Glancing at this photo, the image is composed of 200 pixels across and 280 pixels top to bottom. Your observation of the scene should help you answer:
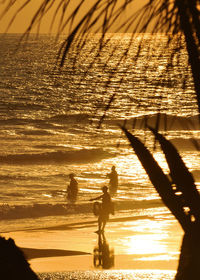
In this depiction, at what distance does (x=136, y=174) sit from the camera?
3856 centimetres

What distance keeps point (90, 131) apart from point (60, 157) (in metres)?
12.7

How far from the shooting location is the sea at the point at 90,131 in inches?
68.3

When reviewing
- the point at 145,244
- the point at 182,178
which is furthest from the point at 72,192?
the point at 182,178

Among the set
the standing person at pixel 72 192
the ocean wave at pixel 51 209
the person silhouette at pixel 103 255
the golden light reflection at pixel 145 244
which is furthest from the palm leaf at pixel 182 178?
the standing person at pixel 72 192

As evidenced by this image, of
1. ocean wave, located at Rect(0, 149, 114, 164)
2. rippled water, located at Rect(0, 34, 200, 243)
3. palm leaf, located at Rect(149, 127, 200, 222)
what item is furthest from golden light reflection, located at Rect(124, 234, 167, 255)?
ocean wave, located at Rect(0, 149, 114, 164)

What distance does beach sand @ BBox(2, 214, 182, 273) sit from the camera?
540 inches

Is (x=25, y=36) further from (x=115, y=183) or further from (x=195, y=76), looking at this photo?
(x=115, y=183)

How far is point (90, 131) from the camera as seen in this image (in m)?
61.0

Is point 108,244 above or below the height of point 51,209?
above

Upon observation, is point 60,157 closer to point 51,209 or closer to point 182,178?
point 51,209

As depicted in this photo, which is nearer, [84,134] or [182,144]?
[182,144]

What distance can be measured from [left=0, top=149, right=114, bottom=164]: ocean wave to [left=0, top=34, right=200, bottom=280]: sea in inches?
2.7

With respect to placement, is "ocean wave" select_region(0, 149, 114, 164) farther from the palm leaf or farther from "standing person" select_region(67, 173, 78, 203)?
the palm leaf

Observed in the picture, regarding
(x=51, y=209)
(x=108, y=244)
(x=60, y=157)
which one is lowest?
(x=51, y=209)
